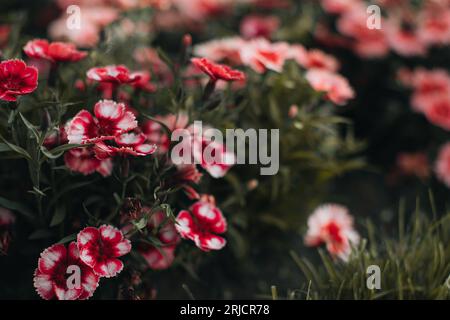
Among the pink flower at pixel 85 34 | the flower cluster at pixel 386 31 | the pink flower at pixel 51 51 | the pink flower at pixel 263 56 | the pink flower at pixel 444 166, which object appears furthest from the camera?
the flower cluster at pixel 386 31

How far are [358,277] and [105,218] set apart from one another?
760 mm

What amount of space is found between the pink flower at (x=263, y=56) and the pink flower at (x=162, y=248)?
1.93ft

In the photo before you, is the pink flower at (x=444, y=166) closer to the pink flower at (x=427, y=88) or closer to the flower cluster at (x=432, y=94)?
the flower cluster at (x=432, y=94)

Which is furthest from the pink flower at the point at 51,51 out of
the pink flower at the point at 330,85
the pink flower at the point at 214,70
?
the pink flower at the point at 330,85

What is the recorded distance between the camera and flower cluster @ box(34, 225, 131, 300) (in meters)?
1.32

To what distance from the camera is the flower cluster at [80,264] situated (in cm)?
132

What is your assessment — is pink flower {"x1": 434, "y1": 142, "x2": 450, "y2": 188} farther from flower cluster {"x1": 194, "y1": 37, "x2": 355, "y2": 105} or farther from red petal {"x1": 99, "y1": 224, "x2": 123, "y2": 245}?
red petal {"x1": 99, "y1": 224, "x2": 123, "y2": 245}

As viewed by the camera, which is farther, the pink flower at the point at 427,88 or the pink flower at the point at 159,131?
the pink flower at the point at 427,88

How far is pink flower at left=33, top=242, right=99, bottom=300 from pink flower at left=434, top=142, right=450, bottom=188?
1567mm

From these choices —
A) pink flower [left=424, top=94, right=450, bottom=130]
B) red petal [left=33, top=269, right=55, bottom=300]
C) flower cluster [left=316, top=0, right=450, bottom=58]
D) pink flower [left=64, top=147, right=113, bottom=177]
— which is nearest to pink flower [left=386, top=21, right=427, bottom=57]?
flower cluster [left=316, top=0, right=450, bottom=58]

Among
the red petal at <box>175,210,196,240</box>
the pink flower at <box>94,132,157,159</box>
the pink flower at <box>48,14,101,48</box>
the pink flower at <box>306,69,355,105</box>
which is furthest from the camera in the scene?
the pink flower at <box>48,14,101,48</box>

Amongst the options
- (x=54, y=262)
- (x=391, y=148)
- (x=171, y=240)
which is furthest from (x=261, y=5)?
(x=54, y=262)

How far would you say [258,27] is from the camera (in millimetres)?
2443
